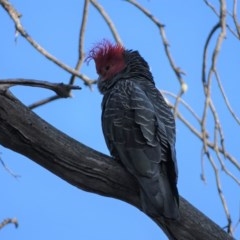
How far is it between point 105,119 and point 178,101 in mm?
448

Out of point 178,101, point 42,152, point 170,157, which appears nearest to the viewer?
point 42,152

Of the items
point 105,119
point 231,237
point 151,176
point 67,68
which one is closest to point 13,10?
point 67,68

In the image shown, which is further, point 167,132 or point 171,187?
point 167,132

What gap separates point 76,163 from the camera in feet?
9.73

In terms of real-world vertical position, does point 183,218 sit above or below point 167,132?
below

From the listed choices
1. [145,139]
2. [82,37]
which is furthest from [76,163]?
[82,37]

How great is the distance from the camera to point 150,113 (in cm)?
335

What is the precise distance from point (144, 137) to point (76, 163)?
446 mm

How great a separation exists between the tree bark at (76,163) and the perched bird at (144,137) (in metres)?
0.10

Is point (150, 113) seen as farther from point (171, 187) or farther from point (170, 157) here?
point (171, 187)

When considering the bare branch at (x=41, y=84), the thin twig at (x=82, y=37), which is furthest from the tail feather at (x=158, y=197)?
the thin twig at (x=82, y=37)

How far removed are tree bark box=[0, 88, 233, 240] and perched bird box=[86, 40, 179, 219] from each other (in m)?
0.10

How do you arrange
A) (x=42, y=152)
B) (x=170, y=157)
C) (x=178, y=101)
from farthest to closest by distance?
(x=178, y=101)
(x=170, y=157)
(x=42, y=152)

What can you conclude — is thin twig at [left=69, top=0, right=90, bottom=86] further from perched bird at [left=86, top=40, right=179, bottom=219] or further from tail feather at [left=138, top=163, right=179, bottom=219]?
tail feather at [left=138, top=163, right=179, bottom=219]
